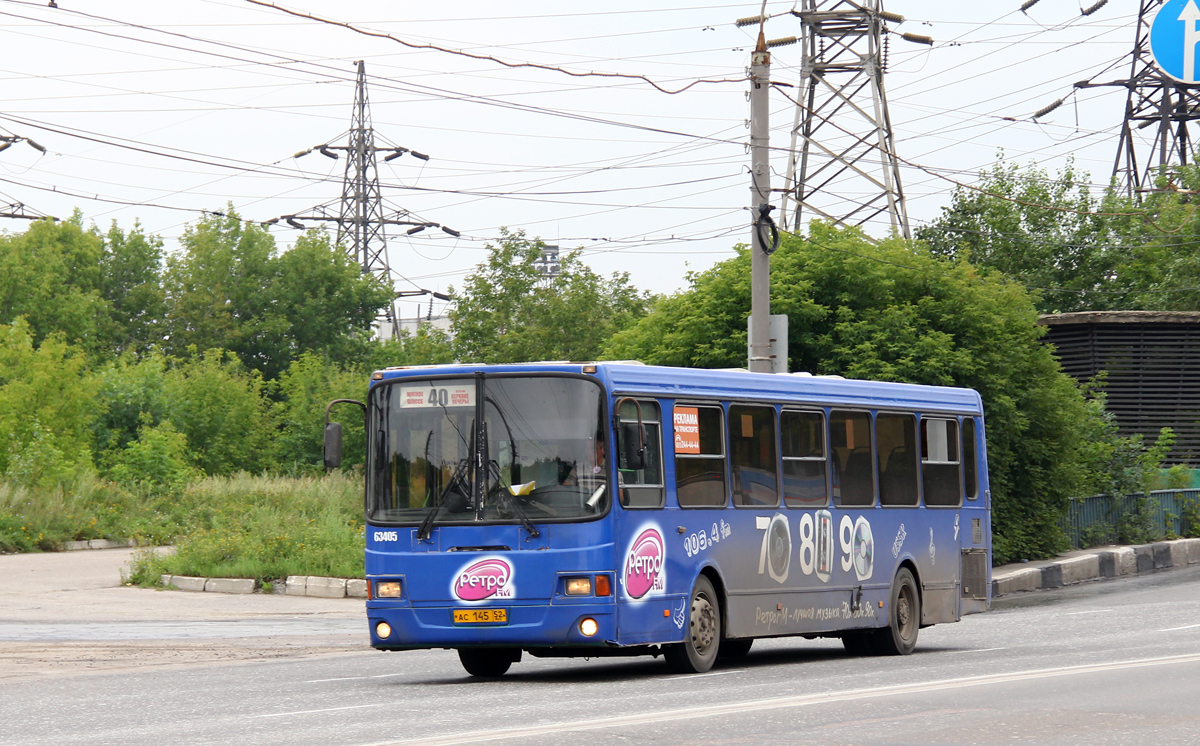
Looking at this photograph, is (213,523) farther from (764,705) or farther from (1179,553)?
(764,705)

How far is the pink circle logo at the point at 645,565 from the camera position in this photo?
1226 centimetres

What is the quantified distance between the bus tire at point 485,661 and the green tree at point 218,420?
33296 mm

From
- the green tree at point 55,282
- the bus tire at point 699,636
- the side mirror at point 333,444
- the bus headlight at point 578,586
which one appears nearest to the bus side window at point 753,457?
the bus tire at point 699,636

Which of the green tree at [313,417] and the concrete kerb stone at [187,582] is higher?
the green tree at [313,417]

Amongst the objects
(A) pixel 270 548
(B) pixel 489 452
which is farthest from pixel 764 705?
(A) pixel 270 548

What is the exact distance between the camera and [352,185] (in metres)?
62.9

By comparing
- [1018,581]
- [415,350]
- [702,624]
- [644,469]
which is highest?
[415,350]

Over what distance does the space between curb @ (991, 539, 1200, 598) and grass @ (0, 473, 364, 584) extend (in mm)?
10607

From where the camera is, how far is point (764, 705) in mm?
10031

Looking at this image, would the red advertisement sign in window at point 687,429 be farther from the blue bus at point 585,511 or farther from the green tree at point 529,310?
the green tree at point 529,310

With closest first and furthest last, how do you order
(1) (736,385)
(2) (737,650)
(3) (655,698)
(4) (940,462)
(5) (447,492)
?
(3) (655,698)
(5) (447,492)
(1) (736,385)
(2) (737,650)
(4) (940,462)

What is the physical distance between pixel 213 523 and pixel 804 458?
16.6 meters

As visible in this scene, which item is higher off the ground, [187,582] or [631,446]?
[631,446]

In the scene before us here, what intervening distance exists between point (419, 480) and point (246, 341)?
66125mm
